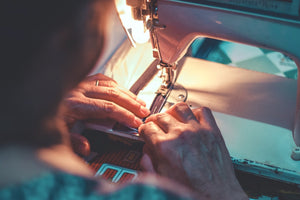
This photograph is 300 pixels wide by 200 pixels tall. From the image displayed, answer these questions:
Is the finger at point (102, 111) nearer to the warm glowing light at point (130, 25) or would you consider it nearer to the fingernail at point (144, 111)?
the fingernail at point (144, 111)

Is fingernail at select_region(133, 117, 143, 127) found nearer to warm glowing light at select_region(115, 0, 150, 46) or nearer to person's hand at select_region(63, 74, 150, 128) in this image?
person's hand at select_region(63, 74, 150, 128)

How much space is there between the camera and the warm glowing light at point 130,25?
0.93m

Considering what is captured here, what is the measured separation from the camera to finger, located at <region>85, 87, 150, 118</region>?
1.04 meters

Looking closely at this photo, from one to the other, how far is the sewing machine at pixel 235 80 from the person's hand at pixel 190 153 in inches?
3.6

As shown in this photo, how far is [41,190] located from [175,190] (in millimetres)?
195

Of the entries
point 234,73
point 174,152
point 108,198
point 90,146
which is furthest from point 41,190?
point 234,73

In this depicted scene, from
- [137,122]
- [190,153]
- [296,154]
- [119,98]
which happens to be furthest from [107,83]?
[296,154]

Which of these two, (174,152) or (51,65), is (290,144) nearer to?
(174,152)

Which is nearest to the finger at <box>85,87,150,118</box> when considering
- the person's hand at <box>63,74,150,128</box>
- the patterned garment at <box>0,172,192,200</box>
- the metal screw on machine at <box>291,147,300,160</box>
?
the person's hand at <box>63,74,150,128</box>

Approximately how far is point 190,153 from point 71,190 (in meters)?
0.50

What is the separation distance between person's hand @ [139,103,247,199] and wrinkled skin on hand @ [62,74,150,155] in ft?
0.27

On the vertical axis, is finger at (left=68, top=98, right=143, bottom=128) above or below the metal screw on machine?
above

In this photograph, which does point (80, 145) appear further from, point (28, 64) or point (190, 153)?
point (28, 64)

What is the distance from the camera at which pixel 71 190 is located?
41cm
